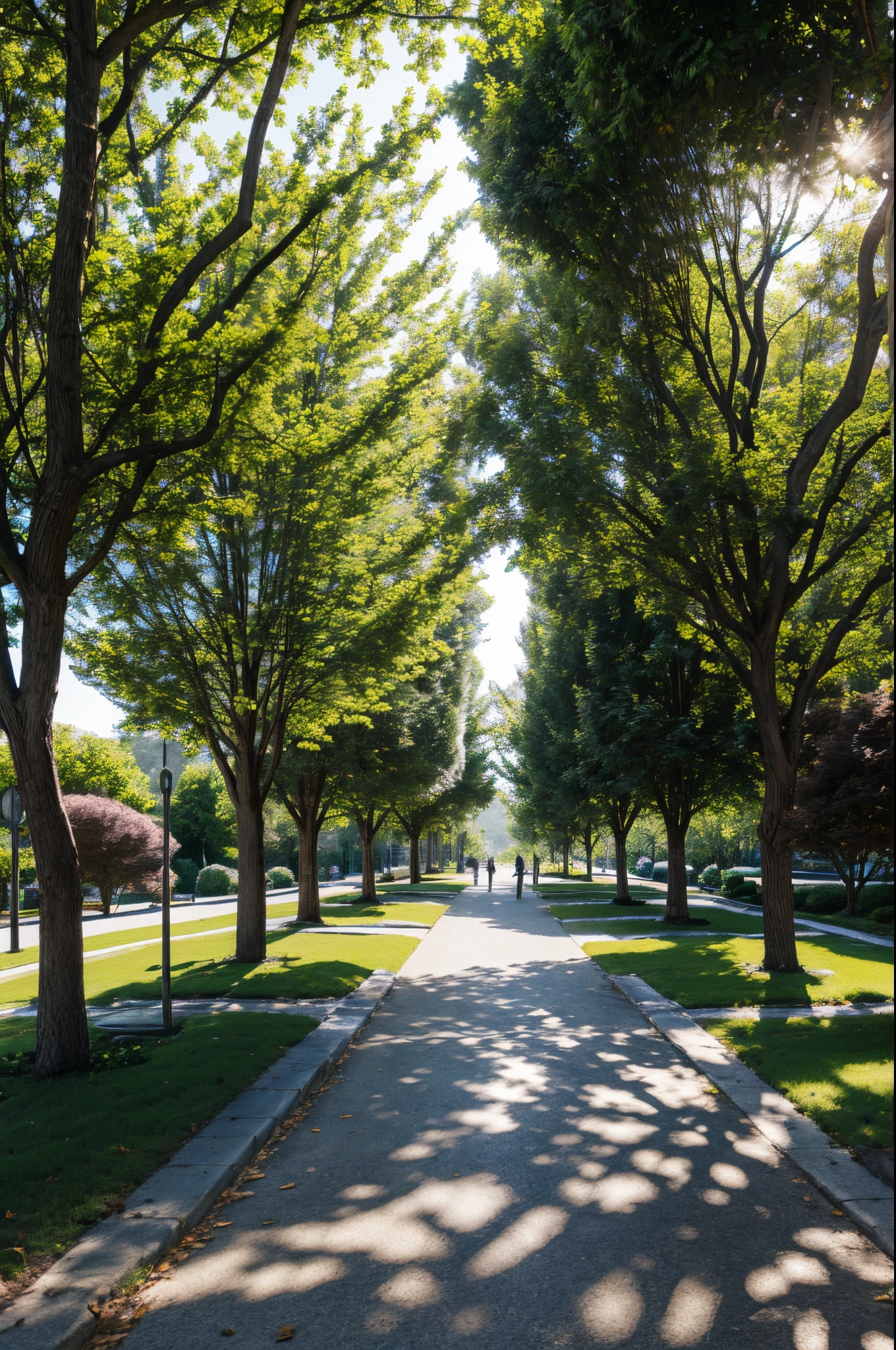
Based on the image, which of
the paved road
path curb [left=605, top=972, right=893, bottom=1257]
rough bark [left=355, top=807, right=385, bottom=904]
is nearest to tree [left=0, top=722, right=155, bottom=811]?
Result: rough bark [left=355, top=807, right=385, bottom=904]

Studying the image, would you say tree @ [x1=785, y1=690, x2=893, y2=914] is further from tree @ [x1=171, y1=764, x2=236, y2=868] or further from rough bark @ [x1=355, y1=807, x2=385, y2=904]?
tree @ [x1=171, y1=764, x2=236, y2=868]

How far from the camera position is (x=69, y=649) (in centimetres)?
1367

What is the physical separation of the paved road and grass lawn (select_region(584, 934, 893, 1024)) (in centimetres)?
254

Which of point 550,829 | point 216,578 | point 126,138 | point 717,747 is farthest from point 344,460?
point 550,829

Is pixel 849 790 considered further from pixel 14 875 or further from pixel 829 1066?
pixel 14 875

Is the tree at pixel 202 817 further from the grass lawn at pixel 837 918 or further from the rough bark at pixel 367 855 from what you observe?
the grass lawn at pixel 837 918

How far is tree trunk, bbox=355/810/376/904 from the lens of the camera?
3061 centimetres

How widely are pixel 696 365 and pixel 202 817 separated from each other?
48.9 meters

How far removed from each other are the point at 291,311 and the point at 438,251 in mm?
5076

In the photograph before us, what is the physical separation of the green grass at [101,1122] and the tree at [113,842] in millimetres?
18603

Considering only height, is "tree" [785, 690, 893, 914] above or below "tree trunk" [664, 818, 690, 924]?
above

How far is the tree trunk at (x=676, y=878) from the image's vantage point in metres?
22.4

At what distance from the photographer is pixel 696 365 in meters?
12.9

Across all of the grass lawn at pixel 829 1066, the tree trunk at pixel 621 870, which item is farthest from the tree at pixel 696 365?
the tree trunk at pixel 621 870
